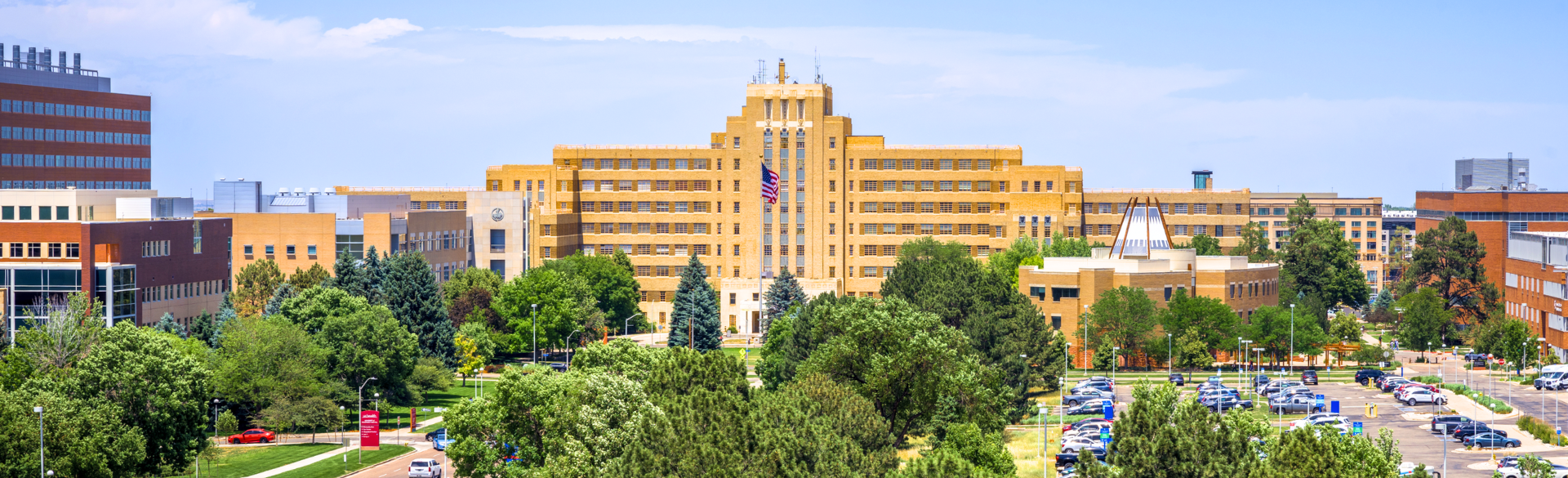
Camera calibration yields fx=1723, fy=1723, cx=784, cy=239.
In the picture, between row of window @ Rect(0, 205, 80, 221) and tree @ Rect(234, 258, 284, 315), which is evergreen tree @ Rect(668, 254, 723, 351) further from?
row of window @ Rect(0, 205, 80, 221)

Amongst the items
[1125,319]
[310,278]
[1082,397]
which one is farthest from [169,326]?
[1125,319]

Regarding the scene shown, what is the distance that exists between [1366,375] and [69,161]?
13508cm

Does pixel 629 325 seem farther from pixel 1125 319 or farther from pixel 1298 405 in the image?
pixel 1298 405

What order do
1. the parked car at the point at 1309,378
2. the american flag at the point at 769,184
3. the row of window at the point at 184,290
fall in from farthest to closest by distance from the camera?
the american flag at the point at 769,184 < the parked car at the point at 1309,378 < the row of window at the point at 184,290

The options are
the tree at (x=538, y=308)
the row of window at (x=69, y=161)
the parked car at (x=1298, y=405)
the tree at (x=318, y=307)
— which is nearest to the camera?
the tree at (x=318, y=307)

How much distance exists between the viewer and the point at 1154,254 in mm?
159375

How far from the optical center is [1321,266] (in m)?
187

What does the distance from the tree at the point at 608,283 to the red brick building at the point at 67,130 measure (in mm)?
51821

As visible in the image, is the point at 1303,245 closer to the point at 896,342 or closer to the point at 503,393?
the point at 896,342

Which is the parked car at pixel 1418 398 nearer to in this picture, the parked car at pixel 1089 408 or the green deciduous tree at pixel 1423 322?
the parked car at pixel 1089 408

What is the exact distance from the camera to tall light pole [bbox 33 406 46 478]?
72606mm

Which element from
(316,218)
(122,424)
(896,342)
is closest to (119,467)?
(122,424)

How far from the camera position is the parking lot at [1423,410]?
9719 cm

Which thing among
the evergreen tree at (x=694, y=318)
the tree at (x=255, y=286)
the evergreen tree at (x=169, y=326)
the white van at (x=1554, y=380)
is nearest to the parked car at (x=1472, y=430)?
the white van at (x=1554, y=380)
